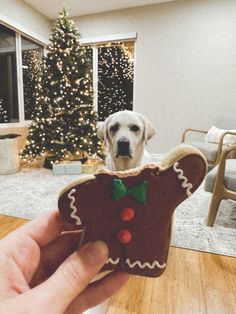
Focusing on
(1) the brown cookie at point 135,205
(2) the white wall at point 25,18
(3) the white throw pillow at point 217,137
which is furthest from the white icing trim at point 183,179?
(2) the white wall at point 25,18

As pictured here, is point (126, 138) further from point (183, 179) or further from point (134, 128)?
point (183, 179)

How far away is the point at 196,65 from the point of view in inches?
151

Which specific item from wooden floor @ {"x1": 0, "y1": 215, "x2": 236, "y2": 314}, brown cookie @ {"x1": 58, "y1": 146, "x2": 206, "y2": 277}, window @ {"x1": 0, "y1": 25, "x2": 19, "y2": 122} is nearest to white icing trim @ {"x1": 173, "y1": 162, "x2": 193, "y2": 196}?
brown cookie @ {"x1": 58, "y1": 146, "x2": 206, "y2": 277}

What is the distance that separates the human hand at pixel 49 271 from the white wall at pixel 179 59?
3.77 m

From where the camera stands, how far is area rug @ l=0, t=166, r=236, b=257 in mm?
1477

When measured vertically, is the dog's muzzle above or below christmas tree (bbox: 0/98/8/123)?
below

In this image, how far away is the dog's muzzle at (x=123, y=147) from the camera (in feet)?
5.01

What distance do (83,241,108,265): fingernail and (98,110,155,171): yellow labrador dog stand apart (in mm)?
1118

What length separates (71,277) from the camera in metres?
0.41

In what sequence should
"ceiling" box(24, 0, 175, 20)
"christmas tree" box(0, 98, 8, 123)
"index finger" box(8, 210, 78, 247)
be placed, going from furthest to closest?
"ceiling" box(24, 0, 175, 20) → "christmas tree" box(0, 98, 8, 123) → "index finger" box(8, 210, 78, 247)

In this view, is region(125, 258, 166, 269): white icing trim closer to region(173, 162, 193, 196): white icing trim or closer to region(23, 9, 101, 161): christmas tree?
region(173, 162, 193, 196): white icing trim

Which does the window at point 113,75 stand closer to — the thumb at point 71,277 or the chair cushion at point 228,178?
the chair cushion at point 228,178

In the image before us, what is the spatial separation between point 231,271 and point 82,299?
1.01 meters

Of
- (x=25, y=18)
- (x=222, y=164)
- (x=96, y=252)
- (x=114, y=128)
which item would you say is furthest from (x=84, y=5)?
(x=96, y=252)
